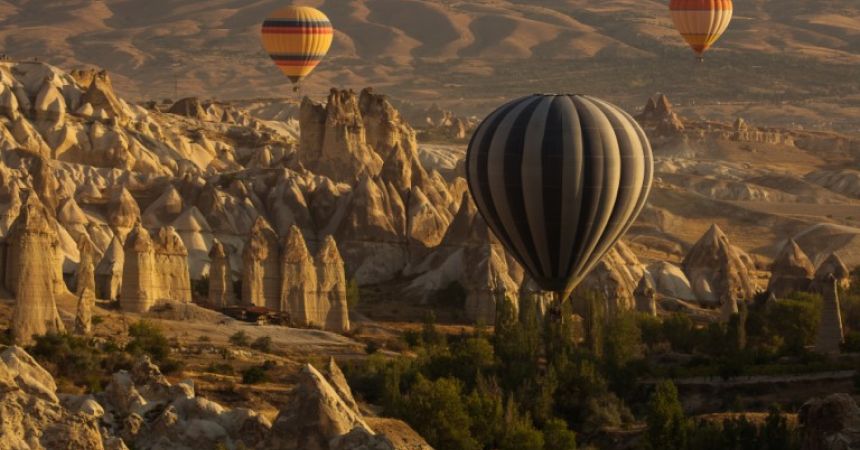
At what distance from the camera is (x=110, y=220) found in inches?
3211

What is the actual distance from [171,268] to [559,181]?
56.2ft

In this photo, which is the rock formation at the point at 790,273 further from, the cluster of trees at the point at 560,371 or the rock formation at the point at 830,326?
the rock formation at the point at 830,326

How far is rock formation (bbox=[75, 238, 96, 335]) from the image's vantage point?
60.8 meters

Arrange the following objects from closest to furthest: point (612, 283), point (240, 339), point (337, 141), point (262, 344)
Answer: point (262, 344) → point (240, 339) → point (612, 283) → point (337, 141)

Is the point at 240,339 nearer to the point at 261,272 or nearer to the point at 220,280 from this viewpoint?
the point at 220,280

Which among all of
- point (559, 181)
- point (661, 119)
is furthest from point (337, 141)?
point (661, 119)

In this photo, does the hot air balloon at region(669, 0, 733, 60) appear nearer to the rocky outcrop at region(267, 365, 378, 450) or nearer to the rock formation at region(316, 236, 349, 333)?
the rock formation at region(316, 236, 349, 333)

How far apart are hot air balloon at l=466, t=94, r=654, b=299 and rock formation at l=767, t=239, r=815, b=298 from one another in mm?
24526

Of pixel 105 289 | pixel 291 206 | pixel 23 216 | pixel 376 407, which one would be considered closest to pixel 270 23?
pixel 291 206

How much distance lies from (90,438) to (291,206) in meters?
55.5

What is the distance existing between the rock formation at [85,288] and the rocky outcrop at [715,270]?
21358 mm

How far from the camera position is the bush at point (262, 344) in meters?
63.3

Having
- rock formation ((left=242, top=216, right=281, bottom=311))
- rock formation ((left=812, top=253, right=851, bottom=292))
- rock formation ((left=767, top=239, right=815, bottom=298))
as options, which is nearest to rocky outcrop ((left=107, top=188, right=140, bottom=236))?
rock formation ((left=242, top=216, right=281, bottom=311))

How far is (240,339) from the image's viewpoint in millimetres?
64125
